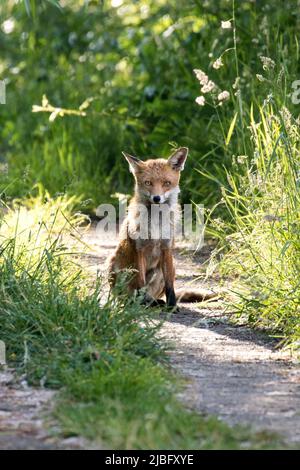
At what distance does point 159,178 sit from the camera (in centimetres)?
632

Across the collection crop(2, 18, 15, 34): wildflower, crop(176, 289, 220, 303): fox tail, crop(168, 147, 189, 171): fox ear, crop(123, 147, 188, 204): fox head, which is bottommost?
crop(176, 289, 220, 303): fox tail

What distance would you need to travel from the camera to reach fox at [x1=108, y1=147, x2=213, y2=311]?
6.08m

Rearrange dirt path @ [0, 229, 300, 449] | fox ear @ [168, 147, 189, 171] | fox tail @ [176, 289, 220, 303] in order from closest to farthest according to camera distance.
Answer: dirt path @ [0, 229, 300, 449], fox tail @ [176, 289, 220, 303], fox ear @ [168, 147, 189, 171]

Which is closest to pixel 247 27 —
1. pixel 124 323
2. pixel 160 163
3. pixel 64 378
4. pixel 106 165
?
pixel 106 165

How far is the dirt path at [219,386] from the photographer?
146 inches

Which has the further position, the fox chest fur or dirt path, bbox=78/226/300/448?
the fox chest fur

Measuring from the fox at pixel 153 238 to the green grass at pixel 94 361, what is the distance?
51 cm

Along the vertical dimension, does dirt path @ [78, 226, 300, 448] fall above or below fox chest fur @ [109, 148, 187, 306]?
below

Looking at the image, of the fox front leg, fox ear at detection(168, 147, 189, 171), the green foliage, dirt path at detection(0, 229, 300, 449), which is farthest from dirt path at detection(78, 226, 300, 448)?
the green foliage

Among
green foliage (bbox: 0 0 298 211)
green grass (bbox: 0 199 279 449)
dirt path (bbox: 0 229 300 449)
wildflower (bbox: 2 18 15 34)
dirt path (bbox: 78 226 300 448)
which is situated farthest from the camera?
wildflower (bbox: 2 18 15 34)

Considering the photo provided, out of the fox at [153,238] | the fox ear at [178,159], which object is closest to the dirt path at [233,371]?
the fox at [153,238]

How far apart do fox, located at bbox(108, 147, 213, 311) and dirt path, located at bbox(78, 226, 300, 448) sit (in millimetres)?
243

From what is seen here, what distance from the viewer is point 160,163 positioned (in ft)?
21.2

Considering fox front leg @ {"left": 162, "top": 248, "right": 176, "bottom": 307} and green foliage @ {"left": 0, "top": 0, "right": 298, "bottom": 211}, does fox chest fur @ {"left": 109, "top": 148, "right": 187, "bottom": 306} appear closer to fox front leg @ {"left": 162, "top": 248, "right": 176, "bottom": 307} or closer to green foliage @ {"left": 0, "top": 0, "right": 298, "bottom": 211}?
fox front leg @ {"left": 162, "top": 248, "right": 176, "bottom": 307}
